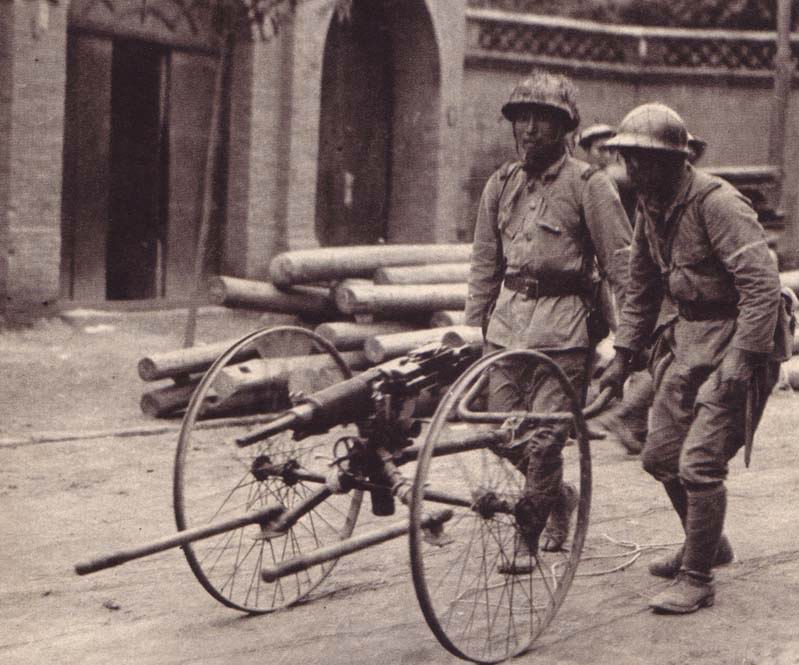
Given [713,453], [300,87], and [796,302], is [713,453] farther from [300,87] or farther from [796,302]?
[300,87]

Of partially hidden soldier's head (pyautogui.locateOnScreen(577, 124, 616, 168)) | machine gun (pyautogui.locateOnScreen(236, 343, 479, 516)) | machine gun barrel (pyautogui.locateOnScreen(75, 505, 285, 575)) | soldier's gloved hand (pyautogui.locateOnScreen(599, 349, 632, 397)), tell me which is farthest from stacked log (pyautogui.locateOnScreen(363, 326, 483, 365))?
machine gun barrel (pyautogui.locateOnScreen(75, 505, 285, 575))

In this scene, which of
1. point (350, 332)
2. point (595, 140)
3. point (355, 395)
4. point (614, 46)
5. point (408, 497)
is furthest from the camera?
point (614, 46)

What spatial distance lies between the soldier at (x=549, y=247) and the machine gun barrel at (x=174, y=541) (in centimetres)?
131

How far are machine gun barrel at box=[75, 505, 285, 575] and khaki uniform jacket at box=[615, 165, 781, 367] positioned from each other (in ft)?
5.80

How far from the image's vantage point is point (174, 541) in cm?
454

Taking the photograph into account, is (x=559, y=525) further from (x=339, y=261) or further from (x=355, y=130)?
(x=355, y=130)

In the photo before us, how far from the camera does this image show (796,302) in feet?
19.1

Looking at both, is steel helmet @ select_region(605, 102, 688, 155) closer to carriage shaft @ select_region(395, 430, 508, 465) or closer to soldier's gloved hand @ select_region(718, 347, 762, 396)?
soldier's gloved hand @ select_region(718, 347, 762, 396)

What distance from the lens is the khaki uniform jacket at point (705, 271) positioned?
5453 millimetres

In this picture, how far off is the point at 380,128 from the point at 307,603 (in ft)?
41.6

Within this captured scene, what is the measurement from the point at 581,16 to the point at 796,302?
20.8 m

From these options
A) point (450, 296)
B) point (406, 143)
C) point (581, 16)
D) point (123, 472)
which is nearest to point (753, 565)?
point (123, 472)

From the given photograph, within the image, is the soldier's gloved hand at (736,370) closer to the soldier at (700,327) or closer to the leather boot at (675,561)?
the soldier at (700,327)

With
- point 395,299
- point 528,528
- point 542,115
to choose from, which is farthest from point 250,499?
point 395,299
